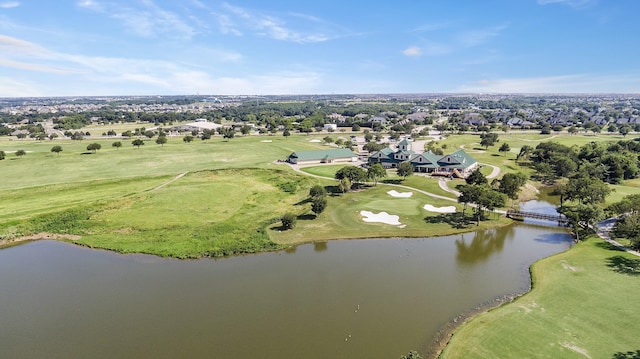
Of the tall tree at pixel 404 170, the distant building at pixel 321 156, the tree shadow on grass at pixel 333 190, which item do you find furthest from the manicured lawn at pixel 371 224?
the distant building at pixel 321 156

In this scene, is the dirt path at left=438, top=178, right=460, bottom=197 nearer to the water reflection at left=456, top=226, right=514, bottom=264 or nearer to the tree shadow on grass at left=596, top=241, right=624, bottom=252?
the water reflection at left=456, top=226, right=514, bottom=264

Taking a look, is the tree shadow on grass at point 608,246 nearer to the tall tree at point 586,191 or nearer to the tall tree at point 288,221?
the tall tree at point 586,191

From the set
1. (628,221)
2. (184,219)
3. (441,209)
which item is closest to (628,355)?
(628,221)

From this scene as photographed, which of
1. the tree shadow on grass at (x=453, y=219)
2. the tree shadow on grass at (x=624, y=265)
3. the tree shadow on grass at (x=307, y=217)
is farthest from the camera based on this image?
the tree shadow on grass at (x=307, y=217)

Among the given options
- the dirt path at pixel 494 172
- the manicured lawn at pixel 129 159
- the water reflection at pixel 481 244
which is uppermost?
the manicured lawn at pixel 129 159

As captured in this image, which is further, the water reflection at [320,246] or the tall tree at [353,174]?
the tall tree at [353,174]

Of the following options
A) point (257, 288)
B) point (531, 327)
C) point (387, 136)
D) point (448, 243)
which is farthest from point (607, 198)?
point (387, 136)

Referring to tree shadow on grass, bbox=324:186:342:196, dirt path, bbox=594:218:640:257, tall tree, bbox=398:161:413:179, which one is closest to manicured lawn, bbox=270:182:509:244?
tree shadow on grass, bbox=324:186:342:196

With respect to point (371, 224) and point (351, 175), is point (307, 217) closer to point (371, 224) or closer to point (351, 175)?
point (371, 224)
